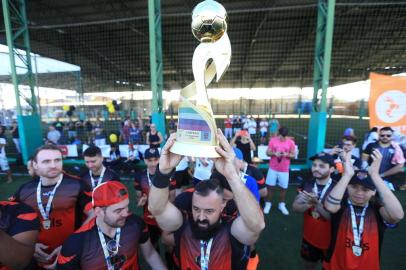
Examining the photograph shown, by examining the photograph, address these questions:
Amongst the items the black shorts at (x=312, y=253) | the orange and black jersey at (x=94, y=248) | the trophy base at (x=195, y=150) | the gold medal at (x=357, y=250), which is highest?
the trophy base at (x=195, y=150)

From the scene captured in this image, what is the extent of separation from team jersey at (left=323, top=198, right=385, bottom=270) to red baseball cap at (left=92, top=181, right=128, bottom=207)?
2081mm

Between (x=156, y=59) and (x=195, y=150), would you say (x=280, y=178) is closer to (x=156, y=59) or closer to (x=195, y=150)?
(x=195, y=150)

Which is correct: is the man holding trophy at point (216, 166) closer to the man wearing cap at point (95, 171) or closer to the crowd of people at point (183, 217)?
the crowd of people at point (183, 217)

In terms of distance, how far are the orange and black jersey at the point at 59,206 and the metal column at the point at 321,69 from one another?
Result: 246 inches

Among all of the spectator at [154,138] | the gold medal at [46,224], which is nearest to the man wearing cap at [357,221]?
the gold medal at [46,224]

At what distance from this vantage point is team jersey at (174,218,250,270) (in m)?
1.64

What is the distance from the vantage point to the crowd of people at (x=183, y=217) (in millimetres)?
1458

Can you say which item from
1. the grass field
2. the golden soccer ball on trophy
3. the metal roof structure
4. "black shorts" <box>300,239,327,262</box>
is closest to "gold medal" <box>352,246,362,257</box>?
"black shorts" <box>300,239,327,262</box>

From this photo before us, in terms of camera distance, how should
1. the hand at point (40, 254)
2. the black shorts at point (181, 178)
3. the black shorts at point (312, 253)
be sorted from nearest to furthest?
the hand at point (40, 254), the black shorts at point (312, 253), the black shorts at point (181, 178)

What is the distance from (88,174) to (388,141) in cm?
550

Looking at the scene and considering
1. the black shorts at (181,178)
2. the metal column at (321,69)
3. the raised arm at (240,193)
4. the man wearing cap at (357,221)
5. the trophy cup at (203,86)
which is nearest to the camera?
the raised arm at (240,193)

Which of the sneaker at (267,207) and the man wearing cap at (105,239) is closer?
the man wearing cap at (105,239)

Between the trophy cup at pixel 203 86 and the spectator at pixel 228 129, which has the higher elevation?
the trophy cup at pixel 203 86

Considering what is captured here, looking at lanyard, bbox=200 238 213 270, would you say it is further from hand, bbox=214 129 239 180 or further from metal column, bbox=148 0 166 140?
metal column, bbox=148 0 166 140
